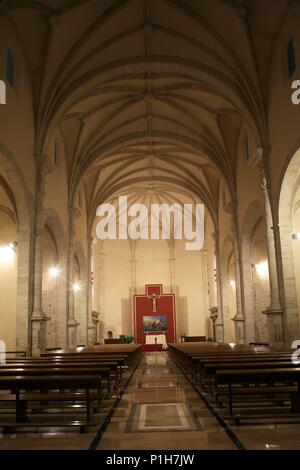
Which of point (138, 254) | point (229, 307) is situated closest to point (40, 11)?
point (229, 307)

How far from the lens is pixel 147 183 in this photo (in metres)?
29.5

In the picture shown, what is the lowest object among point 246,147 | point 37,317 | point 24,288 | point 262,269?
point 37,317

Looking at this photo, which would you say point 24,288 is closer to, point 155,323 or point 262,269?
point 262,269

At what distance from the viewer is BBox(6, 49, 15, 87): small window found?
13.1 meters

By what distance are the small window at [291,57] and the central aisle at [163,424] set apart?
9.47 m

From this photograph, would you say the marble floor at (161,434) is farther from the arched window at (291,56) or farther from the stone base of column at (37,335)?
the arched window at (291,56)

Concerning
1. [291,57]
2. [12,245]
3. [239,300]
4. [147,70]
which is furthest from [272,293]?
[12,245]

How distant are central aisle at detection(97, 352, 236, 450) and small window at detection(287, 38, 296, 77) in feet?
31.1

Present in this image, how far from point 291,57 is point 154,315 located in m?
24.6

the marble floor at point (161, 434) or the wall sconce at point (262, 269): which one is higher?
the wall sconce at point (262, 269)

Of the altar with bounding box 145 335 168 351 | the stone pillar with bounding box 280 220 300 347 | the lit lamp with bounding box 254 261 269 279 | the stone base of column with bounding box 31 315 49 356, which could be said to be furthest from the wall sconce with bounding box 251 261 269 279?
the altar with bounding box 145 335 168 351

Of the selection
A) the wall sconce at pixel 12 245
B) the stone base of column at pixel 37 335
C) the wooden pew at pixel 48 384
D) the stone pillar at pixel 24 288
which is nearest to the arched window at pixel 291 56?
the stone pillar at pixel 24 288

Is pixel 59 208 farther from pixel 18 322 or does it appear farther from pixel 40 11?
pixel 40 11

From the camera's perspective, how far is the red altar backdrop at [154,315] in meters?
34.6
